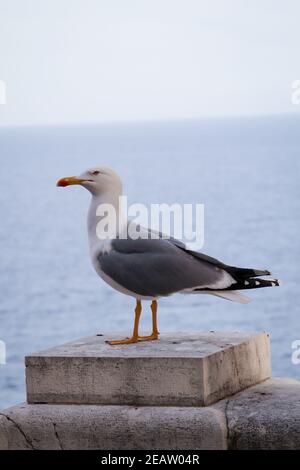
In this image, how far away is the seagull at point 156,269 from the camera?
282 inches

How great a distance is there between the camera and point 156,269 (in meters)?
7.19

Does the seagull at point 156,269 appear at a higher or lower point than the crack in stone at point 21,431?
higher

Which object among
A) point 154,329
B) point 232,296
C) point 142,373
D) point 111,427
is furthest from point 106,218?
point 111,427

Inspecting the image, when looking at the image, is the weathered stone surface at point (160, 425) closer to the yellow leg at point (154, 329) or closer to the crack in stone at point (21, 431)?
the crack in stone at point (21, 431)

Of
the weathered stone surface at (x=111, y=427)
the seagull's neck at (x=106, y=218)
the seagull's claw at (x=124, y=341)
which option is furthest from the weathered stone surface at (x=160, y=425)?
the seagull's neck at (x=106, y=218)

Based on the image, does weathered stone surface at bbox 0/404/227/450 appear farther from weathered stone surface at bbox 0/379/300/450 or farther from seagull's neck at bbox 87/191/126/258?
seagull's neck at bbox 87/191/126/258

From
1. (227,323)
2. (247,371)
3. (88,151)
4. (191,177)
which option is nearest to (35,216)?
(191,177)

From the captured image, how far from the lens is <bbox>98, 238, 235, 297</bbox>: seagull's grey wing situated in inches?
282

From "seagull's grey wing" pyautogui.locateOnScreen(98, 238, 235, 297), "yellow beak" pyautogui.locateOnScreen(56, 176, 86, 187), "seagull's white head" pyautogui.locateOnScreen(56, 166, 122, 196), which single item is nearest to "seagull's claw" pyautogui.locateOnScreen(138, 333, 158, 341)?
"seagull's grey wing" pyautogui.locateOnScreen(98, 238, 235, 297)

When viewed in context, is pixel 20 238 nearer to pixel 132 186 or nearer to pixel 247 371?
pixel 132 186

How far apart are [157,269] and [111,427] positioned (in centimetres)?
102

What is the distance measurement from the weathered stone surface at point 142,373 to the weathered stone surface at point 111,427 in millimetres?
67

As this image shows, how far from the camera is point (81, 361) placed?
6.81 m
